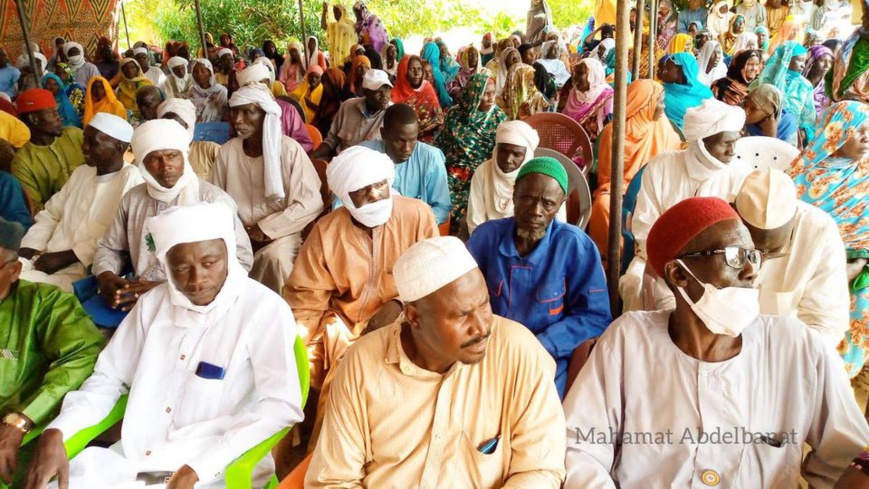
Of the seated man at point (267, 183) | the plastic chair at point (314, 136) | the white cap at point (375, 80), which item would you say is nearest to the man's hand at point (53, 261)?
the seated man at point (267, 183)

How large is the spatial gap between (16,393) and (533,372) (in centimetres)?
186

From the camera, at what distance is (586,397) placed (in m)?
1.81

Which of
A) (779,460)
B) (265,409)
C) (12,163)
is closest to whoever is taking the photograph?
(779,460)

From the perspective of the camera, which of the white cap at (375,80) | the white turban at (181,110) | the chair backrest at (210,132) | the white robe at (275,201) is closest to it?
the white robe at (275,201)

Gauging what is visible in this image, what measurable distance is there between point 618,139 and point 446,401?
175 cm

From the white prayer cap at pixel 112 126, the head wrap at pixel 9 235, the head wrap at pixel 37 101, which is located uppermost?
the head wrap at pixel 37 101

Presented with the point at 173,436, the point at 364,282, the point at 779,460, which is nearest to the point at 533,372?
the point at 779,460

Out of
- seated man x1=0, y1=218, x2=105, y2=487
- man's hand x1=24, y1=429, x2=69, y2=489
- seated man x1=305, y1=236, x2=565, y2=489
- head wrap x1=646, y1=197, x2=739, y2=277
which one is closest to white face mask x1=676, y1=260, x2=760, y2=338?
head wrap x1=646, y1=197, x2=739, y2=277

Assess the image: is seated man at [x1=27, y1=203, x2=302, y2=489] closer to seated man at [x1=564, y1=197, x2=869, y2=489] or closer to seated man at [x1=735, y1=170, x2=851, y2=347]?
seated man at [x1=564, y1=197, x2=869, y2=489]

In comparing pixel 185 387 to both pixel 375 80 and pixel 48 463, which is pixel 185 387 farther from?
pixel 375 80

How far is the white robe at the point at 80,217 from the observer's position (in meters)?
3.54

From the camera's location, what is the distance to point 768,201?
86.9 inches

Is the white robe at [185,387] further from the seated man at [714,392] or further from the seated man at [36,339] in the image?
the seated man at [714,392]

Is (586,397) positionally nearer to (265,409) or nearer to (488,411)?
(488,411)
